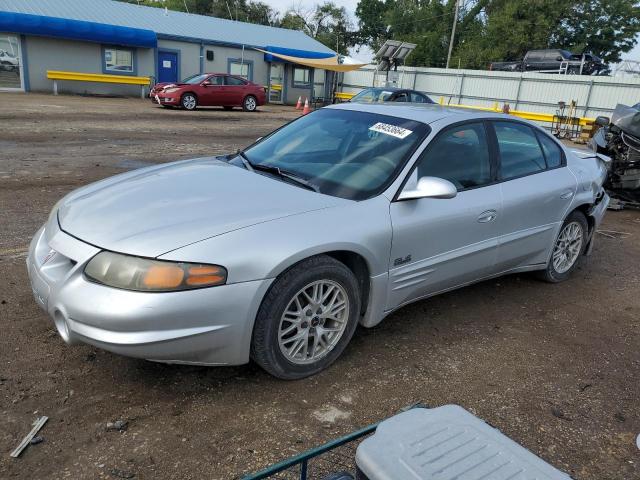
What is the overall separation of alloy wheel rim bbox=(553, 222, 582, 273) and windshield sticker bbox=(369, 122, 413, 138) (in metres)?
1.99

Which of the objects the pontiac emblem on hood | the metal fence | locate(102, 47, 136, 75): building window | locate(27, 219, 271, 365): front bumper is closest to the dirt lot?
locate(27, 219, 271, 365): front bumper

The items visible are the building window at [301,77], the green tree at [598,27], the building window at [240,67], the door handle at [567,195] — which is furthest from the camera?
the green tree at [598,27]

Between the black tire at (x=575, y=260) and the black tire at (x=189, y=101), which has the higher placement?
the black tire at (x=575, y=260)

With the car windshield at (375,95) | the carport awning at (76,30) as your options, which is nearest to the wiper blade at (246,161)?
the car windshield at (375,95)

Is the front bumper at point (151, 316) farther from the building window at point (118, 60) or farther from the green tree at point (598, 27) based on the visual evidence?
the green tree at point (598, 27)

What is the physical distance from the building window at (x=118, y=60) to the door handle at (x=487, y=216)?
25.0 metres

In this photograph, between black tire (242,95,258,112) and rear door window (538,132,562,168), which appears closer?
rear door window (538,132,562,168)

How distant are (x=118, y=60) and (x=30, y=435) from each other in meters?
25.8

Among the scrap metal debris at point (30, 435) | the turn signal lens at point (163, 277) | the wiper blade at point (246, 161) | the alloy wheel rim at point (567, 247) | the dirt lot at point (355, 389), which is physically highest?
the wiper blade at point (246, 161)

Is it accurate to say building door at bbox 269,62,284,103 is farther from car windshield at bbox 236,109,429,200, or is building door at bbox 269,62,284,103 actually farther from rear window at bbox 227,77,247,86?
car windshield at bbox 236,109,429,200

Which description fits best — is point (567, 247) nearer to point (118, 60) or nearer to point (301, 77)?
point (118, 60)

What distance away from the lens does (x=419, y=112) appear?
13.2 ft

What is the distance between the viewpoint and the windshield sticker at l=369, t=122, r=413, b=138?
12.2ft

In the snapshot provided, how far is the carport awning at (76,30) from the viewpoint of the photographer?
2162 cm
